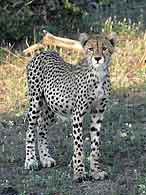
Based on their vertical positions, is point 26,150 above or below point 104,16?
below

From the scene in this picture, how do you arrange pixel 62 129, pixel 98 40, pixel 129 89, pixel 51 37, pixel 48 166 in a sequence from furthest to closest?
pixel 51 37 → pixel 129 89 → pixel 62 129 → pixel 48 166 → pixel 98 40

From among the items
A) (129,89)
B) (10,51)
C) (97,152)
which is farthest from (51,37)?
(97,152)

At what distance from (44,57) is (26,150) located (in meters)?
1.08

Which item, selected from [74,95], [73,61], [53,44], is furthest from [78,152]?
[53,44]

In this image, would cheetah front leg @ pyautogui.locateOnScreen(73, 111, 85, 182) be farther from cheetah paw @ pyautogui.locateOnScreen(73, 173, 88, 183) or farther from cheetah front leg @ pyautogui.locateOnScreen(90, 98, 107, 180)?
cheetah front leg @ pyautogui.locateOnScreen(90, 98, 107, 180)

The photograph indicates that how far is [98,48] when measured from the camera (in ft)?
23.1

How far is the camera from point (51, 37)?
13031 millimetres

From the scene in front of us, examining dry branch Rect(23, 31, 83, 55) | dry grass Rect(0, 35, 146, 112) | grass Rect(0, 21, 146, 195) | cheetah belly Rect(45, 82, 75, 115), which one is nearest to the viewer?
grass Rect(0, 21, 146, 195)

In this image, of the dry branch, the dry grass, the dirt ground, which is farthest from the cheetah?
the dry branch

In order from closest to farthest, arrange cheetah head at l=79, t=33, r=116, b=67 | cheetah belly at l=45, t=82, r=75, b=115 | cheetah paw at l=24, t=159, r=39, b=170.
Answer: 1. cheetah head at l=79, t=33, r=116, b=67
2. cheetah belly at l=45, t=82, r=75, b=115
3. cheetah paw at l=24, t=159, r=39, b=170

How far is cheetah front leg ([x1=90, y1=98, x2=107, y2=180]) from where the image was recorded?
7348mm

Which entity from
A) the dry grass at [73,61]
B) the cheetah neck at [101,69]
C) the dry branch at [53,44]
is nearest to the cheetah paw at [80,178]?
the cheetah neck at [101,69]

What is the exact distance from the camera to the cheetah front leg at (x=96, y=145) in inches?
289

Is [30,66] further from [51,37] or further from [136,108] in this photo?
[51,37]
